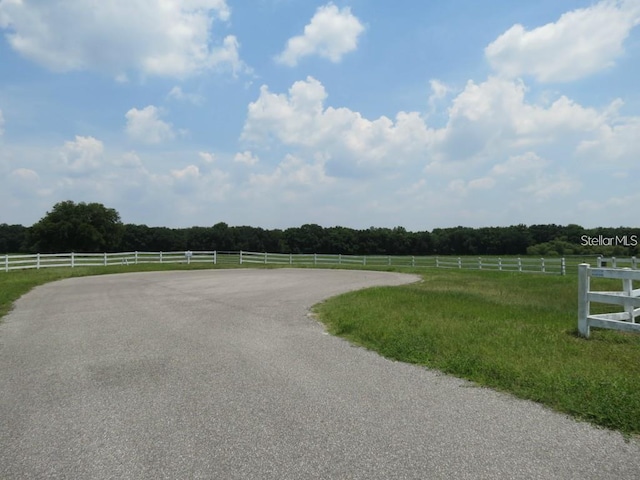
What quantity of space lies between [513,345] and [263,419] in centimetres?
447

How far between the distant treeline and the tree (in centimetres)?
25

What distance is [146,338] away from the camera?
27.1 ft

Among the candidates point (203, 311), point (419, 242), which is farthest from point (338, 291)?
point (419, 242)

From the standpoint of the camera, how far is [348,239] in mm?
94062

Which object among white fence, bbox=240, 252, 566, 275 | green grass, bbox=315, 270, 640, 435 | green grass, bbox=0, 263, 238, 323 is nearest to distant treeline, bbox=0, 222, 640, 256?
white fence, bbox=240, 252, 566, 275

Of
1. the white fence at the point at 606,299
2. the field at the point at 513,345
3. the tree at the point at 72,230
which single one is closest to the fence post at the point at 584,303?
the white fence at the point at 606,299

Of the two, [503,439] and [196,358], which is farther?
[196,358]

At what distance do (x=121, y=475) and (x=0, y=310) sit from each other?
11194 millimetres

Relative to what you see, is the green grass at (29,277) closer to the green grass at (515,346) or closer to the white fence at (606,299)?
the green grass at (515,346)

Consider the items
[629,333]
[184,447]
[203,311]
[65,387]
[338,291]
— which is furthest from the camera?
[338,291]

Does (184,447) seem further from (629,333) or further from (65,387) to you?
(629,333)

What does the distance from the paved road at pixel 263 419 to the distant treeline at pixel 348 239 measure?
57.3 m

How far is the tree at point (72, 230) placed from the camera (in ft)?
231

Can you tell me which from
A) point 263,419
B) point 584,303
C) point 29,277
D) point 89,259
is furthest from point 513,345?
point 89,259
